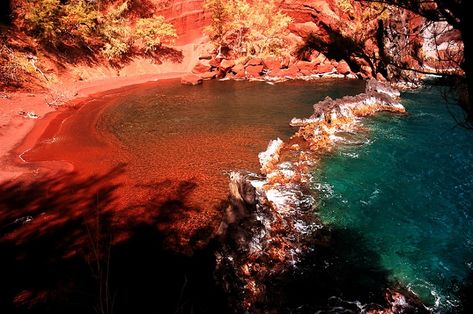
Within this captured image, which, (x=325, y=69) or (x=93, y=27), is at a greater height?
(x=93, y=27)

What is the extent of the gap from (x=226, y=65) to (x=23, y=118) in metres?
22.3

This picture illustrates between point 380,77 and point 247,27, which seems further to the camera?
point 247,27

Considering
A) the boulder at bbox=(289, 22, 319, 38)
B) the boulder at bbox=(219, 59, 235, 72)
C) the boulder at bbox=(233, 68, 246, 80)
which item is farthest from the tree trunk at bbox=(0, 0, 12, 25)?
the boulder at bbox=(289, 22, 319, 38)

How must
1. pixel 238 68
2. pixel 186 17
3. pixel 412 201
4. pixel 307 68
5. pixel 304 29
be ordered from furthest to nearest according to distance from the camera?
pixel 186 17
pixel 304 29
pixel 238 68
pixel 307 68
pixel 412 201

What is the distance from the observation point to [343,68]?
3516 cm

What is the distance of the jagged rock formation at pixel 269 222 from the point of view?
27.2 feet

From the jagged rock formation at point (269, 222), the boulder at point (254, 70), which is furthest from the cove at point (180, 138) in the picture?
the boulder at point (254, 70)

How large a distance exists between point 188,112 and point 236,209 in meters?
15.6

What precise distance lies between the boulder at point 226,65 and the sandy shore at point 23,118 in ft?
42.1

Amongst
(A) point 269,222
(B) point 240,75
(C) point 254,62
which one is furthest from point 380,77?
(A) point 269,222

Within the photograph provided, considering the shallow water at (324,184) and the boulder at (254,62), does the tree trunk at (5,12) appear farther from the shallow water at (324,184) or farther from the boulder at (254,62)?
the boulder at (254,62)

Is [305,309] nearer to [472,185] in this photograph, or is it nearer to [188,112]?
[472,185]

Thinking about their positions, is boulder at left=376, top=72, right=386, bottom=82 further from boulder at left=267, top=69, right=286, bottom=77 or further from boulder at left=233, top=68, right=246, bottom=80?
boulder at left=233, top=68, right=246, bottom=80

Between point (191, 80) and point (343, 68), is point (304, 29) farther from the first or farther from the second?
point (191, 80)
